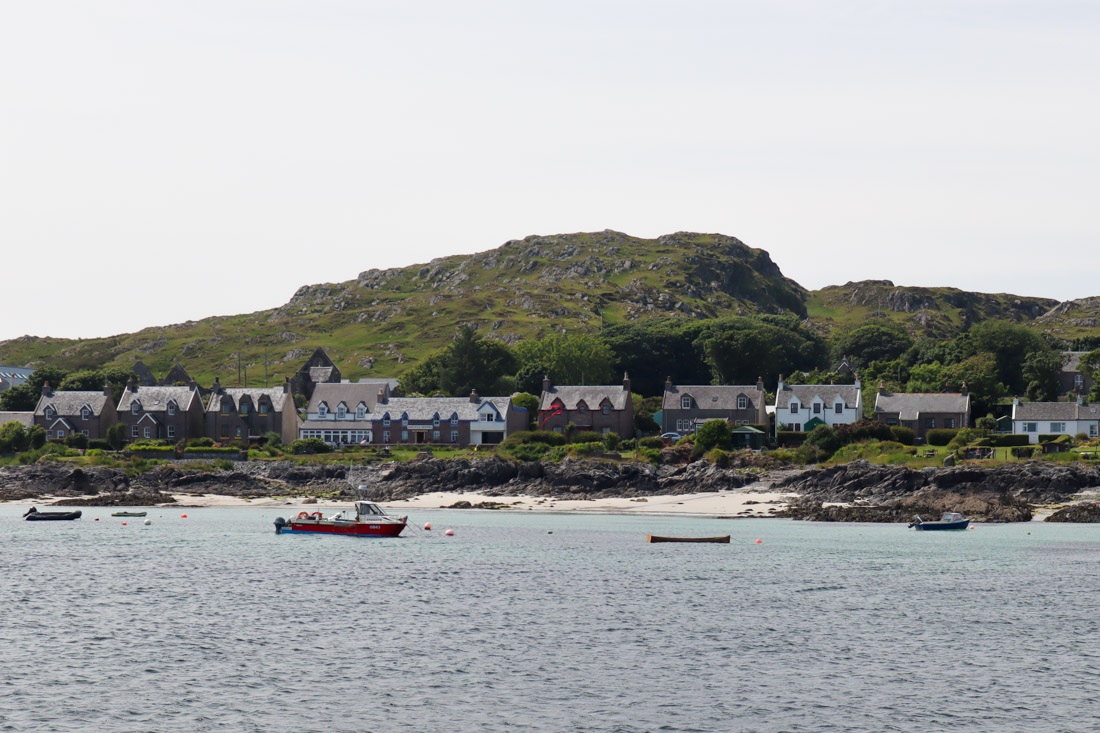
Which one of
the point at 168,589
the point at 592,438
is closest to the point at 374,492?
Result: the point at 592,438

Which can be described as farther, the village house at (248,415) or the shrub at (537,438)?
the village house at (248,415)

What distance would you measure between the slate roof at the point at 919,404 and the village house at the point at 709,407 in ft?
44.4

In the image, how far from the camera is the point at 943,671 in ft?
112

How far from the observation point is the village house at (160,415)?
437 feet

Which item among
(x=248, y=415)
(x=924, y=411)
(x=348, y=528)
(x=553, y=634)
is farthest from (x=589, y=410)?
(x=553, y=634)

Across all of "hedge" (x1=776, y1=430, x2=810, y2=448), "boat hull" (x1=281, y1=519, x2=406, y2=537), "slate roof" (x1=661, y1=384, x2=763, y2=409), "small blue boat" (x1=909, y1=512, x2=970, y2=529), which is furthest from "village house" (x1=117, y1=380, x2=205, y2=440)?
"small blue boat" (x1=909, y1=512, x2=970, y2=529)

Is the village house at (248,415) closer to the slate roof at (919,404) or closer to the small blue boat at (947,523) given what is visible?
the slate roof at (919,404)

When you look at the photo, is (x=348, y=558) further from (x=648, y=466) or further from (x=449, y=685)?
(x=648, y=466)

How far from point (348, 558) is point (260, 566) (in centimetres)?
554

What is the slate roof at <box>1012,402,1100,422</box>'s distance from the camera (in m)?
114

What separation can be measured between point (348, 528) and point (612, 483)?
101 feet

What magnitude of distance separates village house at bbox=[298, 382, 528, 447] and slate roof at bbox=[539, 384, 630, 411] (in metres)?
4.06

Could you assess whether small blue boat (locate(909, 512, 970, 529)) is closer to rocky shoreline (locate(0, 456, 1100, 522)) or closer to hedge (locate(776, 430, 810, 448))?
rocky shoreline (locate(0, 456, 1100, 522))

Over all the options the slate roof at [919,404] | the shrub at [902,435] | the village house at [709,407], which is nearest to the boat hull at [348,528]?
the shrub at [902,435]
